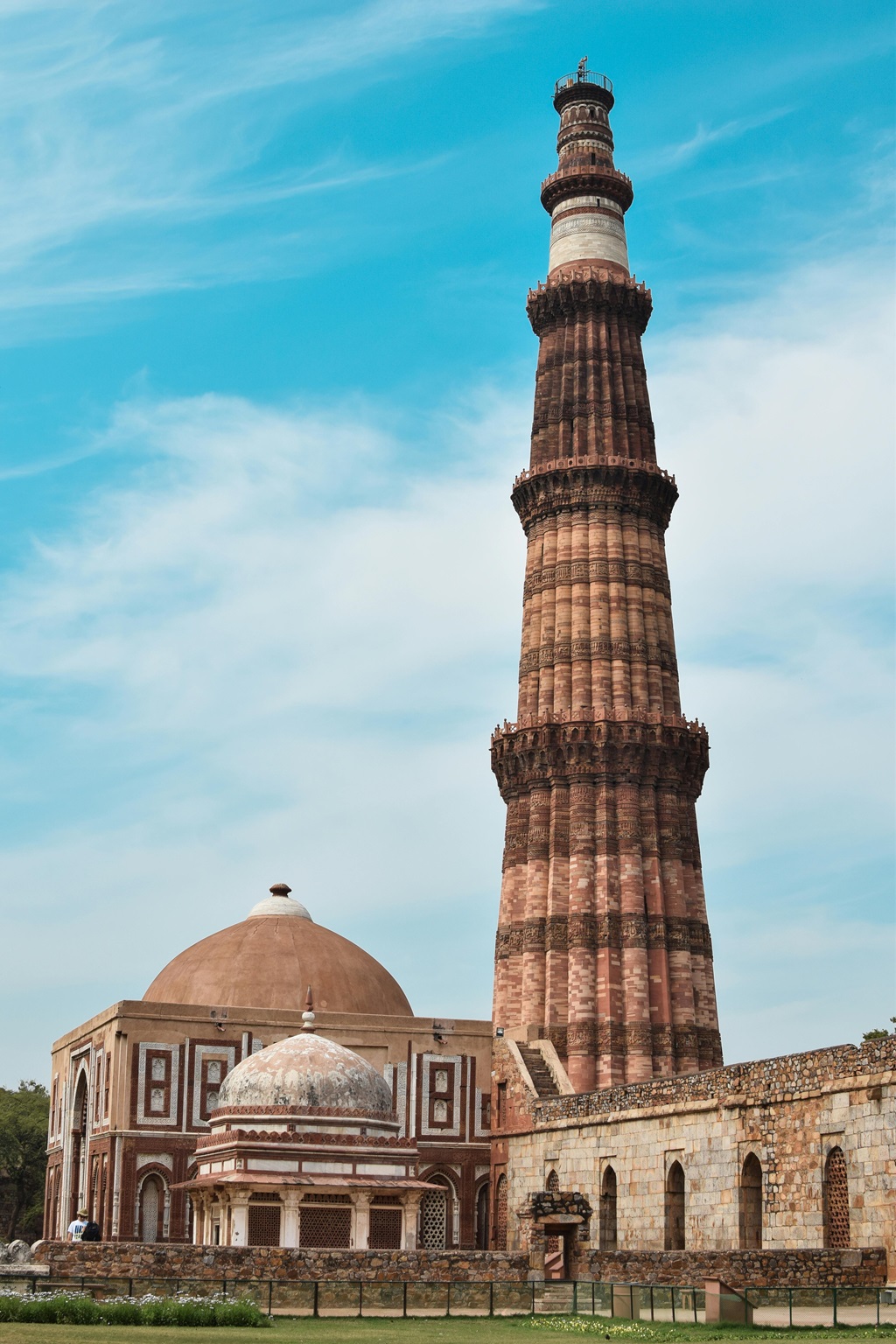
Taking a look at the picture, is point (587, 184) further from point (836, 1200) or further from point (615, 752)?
point (836, 1200)

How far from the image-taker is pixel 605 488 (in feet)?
162

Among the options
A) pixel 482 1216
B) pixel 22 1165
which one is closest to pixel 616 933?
pixel 482 1216

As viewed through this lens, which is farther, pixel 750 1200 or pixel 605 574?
pixel 605 574

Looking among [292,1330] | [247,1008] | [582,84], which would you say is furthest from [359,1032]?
[582,84]

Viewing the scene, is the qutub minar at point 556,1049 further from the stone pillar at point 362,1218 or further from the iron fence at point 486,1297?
the iron fence at point 486,1297

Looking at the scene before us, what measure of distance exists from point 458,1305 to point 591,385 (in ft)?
98.9

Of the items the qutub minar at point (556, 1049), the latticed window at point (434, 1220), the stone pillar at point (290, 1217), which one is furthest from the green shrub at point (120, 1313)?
the latticed window at point (434, 1220)

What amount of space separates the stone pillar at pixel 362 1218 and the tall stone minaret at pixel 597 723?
13.3 metres

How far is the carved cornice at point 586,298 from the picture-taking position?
5088 centimetres

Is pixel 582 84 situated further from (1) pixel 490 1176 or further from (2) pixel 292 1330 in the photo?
(2) pixel 292 1330

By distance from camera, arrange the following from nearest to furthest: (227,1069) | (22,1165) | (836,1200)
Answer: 1. (836,1200)
2. (227,1069)
3. (22,1165)

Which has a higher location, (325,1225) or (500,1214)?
(500,1214)

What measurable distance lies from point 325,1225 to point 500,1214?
12.8 metres

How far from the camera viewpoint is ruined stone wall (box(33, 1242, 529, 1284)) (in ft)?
85.3
